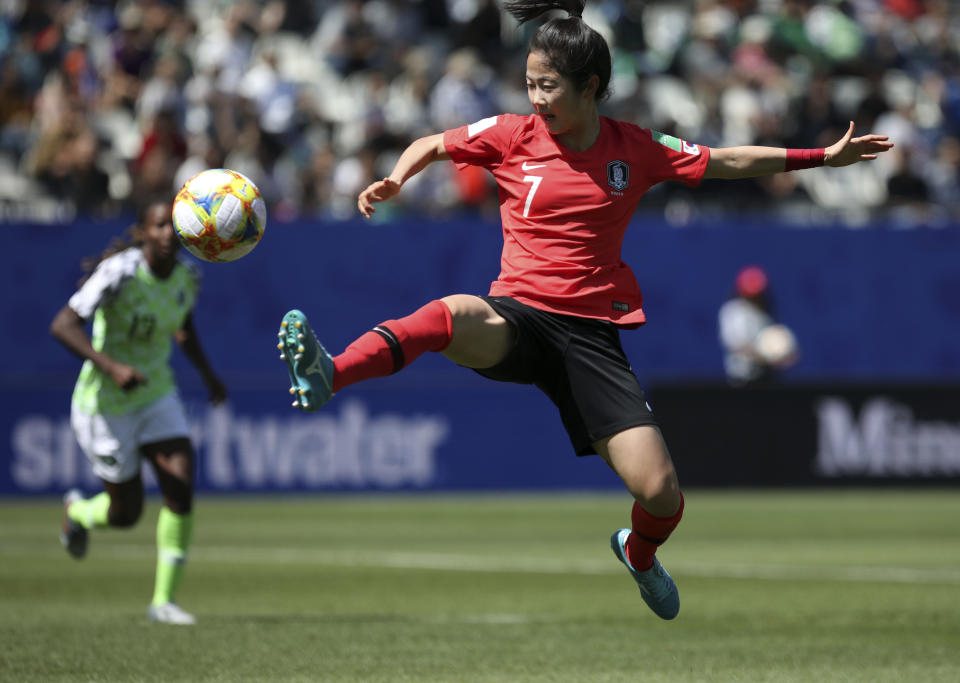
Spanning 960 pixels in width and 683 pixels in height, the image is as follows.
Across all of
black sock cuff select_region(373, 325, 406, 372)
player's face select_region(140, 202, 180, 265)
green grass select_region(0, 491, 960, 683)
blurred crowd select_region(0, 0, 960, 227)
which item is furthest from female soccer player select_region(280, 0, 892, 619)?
blurred crowd select_region(0, 0, 960, 227)

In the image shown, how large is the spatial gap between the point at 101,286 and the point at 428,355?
10645mm

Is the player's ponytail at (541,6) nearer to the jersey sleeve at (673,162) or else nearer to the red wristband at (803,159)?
the jersey sleeve at (673,162)

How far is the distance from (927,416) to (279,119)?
886cm

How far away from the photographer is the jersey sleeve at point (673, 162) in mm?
7328

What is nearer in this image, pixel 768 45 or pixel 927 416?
pixel 927 416

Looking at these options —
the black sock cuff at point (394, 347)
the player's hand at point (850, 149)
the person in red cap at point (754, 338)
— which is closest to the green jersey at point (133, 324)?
the black sock cuff at point (394, 347)

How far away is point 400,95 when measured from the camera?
2189 cm

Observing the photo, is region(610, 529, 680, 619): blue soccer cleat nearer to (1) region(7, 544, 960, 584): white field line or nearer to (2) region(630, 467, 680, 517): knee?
(2) region(630, 467, 680, 517): knee

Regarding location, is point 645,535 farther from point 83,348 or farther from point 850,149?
point 83,348

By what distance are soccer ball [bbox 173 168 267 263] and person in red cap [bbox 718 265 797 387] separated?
13238 millimetres

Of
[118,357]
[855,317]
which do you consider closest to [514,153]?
[118,357]

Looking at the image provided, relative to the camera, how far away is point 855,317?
869 inches

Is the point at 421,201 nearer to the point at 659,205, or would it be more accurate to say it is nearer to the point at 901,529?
the point at 659,205

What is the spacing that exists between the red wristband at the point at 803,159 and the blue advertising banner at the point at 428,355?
1225cm
